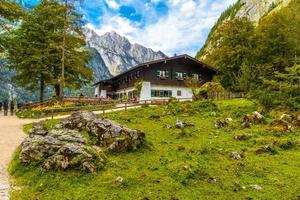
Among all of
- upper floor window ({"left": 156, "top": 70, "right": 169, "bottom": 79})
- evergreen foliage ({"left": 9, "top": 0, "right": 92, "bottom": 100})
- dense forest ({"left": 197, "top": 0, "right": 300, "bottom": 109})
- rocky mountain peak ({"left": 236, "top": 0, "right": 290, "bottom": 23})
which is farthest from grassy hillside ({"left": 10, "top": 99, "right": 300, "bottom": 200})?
rocky mountain peak ({"left": 236, "top": 0, "right": 290, "bottom": 23})

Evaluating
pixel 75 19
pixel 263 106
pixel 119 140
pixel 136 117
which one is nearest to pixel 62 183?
pixel 119 140

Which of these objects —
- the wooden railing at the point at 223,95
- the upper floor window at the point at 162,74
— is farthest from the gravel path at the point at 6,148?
the upper floor window at the point at 162,74

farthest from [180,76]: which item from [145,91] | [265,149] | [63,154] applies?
[63,154]

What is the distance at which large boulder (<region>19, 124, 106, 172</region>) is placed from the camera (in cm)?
1226

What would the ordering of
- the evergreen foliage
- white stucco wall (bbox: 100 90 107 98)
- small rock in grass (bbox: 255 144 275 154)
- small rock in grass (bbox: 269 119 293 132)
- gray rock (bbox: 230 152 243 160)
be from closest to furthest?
gray rock (bbox: 230 152 243 160) < small rock in grass (bbox: 255 144 275 154) < small rock in grass (bbox: 269 119 293 132) < the evergreen foliage < white stucco wall (bbox: 100 90 107 98)

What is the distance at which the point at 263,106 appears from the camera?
28.5 meters

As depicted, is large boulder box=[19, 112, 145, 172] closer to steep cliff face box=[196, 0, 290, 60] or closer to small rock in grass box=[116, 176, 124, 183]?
small rock in grass box=[116, 176, 124, 183]

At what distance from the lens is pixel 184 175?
11922mm

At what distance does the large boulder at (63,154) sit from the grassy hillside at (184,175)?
0.36 meters

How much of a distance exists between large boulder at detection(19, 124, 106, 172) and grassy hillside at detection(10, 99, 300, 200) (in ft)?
1.19

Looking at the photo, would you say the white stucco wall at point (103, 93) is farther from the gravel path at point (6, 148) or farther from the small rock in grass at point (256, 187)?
the small rock in grass at point (256, 187)

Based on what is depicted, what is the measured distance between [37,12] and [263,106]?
1391 inches

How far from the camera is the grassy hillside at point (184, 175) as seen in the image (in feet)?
34.6

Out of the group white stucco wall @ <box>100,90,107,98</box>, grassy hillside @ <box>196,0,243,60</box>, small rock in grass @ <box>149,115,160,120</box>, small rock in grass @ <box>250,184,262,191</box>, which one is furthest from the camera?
grassy hillside @ <box>196,0,243,60</box>
